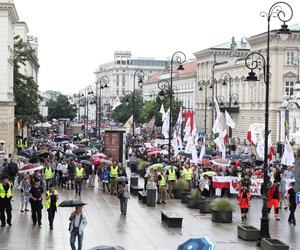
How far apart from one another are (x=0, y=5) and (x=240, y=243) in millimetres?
38461

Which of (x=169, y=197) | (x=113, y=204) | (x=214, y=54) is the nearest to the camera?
(x=113, y=204)

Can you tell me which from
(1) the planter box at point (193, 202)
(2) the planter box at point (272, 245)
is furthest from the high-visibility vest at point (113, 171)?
(2) the planter box at point (272, 245)

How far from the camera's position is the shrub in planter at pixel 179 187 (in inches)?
1251

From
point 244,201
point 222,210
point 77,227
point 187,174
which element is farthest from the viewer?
point 187,174

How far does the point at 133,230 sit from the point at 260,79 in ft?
238

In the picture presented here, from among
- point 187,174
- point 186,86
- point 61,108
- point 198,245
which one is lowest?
point 187,174

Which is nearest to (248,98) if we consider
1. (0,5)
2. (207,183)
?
(0,5)

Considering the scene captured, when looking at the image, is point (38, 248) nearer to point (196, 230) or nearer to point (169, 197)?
point (196, 230)

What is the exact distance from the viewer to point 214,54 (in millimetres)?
122562

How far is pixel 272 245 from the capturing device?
19031mm

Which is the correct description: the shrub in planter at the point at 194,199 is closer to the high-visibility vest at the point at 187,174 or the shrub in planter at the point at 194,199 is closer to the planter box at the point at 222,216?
the planter box at the point at 222,216

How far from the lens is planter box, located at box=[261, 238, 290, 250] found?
18891mm

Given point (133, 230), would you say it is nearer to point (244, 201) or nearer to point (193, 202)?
point (244, 201)

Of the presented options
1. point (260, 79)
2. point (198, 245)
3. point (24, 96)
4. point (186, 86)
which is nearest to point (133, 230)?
point (198, 245)
